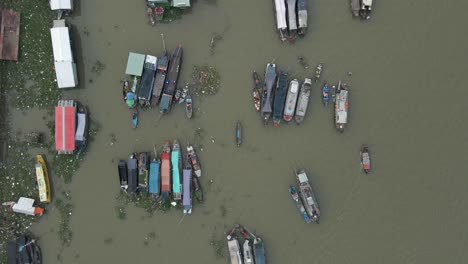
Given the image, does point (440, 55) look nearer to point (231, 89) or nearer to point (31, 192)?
point (231, 89)

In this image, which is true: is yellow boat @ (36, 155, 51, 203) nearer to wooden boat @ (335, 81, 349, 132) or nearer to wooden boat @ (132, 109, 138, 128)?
wooden boat @ (132, 109, 138, 128)

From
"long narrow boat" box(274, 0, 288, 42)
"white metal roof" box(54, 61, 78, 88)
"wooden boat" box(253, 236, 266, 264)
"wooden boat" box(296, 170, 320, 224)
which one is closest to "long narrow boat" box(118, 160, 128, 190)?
"white metal roof" box(54, 61, 78, 88)

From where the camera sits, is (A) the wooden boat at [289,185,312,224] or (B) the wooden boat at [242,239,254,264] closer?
(B) the wooden boat at [242,239,254,264]

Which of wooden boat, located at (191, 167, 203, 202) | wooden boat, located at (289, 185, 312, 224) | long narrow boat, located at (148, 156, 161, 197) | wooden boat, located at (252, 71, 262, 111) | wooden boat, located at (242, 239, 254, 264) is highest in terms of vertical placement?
wooden boat, located at (252, 71, 262, 111)

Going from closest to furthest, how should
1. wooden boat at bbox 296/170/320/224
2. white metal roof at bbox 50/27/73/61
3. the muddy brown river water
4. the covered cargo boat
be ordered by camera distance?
white metal roof at bbox 50/27/73/61, wooden boat at bbox 296/170/320/224, the covered cargo boat, the muddy brown river water

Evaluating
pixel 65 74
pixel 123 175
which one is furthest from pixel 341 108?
pixel 65 74

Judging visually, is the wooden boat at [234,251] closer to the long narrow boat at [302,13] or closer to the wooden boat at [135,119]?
the wooden boat at [135,119]

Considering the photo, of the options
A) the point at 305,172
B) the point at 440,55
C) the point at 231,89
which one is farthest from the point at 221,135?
the point at 440,55
